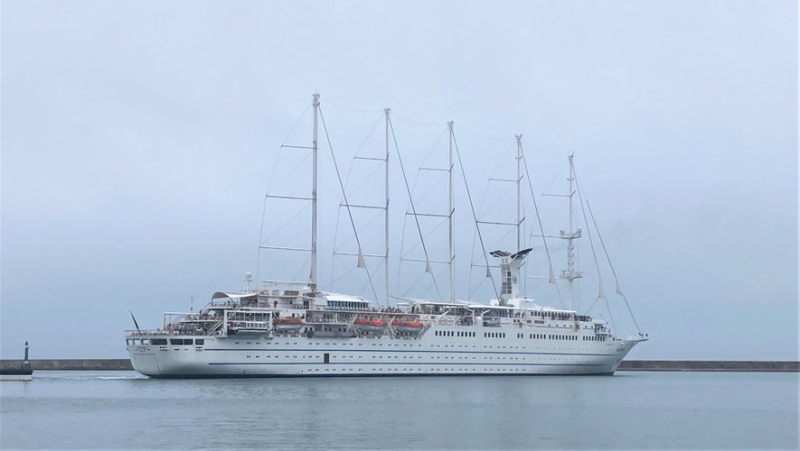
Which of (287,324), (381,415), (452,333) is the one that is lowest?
(381,415)

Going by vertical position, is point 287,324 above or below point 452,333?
above

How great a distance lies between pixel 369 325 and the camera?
61.4 meters

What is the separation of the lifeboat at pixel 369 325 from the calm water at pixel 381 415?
3.07 m

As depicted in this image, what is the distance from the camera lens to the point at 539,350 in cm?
6700

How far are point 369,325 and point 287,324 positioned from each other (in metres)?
5.32

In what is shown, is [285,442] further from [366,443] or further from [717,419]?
[717,419]

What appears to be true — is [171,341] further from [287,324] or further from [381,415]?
[381,415]

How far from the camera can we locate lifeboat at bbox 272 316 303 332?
191 feet

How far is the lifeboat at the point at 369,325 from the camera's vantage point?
6106cm

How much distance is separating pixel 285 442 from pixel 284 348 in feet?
84.9

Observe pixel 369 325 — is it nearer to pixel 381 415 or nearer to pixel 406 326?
pixel 406 326

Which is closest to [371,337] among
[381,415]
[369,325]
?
[369,325]

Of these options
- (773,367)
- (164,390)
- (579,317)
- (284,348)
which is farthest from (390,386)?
(773,367)

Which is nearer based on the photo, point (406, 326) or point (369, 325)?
point (369, 325)
